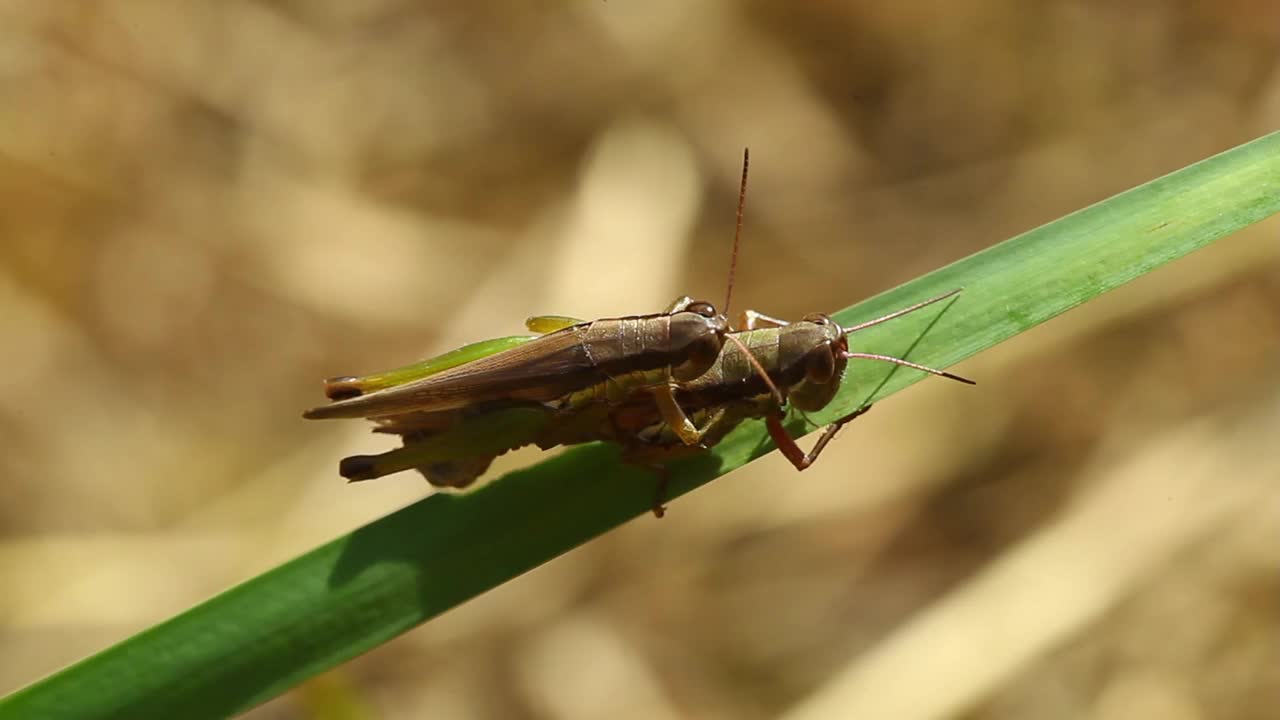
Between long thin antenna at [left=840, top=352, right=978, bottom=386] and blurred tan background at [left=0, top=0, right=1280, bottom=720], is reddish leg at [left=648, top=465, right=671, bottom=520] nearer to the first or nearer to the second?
long thin antenna at [left=840, top=352, right=978, bottom=386]

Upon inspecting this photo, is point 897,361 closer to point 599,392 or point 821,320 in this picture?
point 821,320

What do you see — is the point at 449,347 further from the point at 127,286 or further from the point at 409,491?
the point at 127,286

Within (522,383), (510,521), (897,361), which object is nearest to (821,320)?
(897,361)

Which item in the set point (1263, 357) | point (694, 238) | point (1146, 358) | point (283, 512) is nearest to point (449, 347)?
point (283, 512)

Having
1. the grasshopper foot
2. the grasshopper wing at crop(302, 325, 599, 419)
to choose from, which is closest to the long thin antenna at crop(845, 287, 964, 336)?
the grasshopper wing at crop(302, 325, 599, 419)

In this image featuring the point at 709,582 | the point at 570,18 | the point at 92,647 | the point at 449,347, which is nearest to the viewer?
the point at 92,647

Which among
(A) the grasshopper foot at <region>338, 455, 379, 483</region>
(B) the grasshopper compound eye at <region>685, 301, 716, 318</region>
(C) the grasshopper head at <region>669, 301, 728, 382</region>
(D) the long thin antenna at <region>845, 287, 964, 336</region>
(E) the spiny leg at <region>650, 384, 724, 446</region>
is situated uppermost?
(A) the grasshopper foot at <region>338, 455, 379, 483</region>

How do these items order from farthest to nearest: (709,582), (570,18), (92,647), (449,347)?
(570,18)
(449,347)
(709,582)
(92,647)
